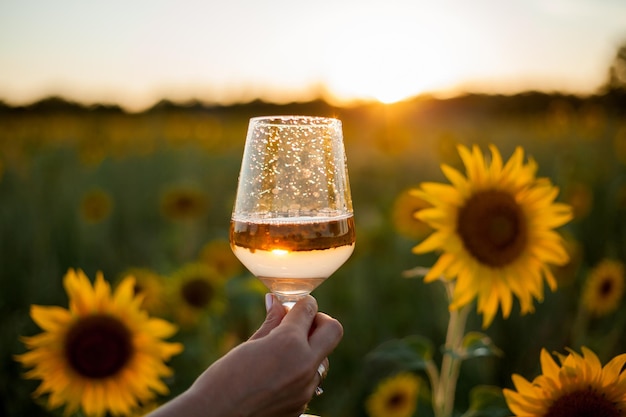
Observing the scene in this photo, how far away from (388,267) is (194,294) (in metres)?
1.57

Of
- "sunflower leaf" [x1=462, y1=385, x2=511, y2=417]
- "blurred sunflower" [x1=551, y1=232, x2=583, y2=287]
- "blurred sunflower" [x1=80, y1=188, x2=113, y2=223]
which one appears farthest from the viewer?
"blurred sunflower" [x1=80, y1=188, x2=113, y2=223]

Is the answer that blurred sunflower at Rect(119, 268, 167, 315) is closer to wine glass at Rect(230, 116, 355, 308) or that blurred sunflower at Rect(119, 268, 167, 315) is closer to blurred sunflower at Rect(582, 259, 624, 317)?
wine glass at Rect(230, 116, 355, 308)

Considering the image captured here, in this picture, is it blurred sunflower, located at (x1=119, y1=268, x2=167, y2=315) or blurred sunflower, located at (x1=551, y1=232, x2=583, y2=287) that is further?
blurred sunflower, located at (x1=551, y1=232, x2=583, y2=287)

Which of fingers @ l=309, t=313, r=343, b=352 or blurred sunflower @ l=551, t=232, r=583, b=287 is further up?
fingers @ l=309, t=313, r=343, b=352

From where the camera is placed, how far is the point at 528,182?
7.22ft

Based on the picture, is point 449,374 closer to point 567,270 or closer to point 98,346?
point 98,346

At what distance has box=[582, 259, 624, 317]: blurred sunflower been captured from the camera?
3611 mm

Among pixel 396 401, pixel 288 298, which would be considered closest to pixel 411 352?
pixel 288 298

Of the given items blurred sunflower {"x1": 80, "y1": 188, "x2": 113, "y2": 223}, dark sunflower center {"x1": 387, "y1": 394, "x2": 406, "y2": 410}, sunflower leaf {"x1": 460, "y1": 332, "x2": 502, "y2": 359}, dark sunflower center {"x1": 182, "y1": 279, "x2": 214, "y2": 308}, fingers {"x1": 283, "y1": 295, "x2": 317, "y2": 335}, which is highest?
fingers {"x1": 283, "y1": 295, "x2": 317, "y2": 335}

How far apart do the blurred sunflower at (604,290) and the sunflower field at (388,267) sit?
0.01 meters

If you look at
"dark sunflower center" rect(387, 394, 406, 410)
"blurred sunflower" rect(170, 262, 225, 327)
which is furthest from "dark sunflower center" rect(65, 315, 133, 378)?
"dark sunflower center" rect(387, 394, 406, 410)

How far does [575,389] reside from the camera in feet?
4.83

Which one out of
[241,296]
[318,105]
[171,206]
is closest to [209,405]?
[241,296]

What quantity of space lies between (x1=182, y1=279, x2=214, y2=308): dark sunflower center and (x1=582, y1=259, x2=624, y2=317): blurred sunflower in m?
2.00
